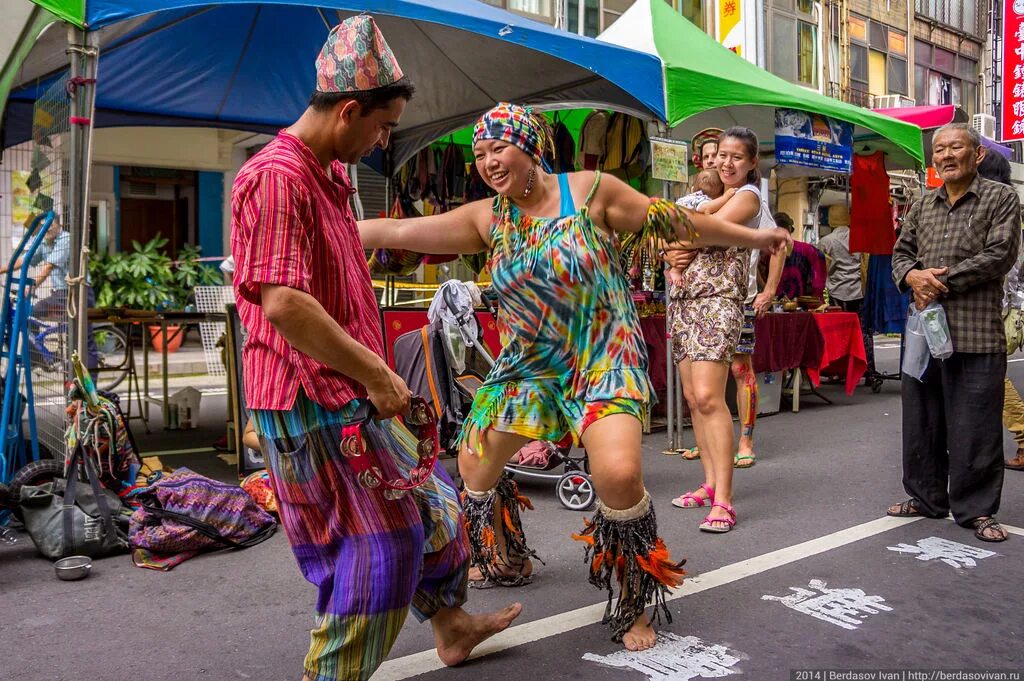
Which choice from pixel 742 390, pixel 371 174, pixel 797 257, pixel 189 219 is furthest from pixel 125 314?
pixel 189 219

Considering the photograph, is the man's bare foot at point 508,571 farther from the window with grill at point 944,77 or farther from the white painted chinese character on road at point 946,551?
the window with grill at point 944,77

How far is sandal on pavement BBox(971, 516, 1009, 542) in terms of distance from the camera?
163 inches

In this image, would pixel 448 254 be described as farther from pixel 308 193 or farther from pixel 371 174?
pixel 371 174

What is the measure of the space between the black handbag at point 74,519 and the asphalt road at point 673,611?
92 mm

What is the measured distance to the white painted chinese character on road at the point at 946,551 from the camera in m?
3.86

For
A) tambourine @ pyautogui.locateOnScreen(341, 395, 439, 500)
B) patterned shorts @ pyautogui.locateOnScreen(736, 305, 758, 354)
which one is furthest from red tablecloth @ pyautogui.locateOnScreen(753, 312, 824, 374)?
tambourine @ pyautogui.locateOnScreen(341, 395, 439, 500)

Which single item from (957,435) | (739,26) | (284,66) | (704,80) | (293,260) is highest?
(739,26)

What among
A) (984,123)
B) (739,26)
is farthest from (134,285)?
(984,123)

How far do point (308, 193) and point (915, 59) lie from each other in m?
30.3

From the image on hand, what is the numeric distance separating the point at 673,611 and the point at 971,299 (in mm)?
2249

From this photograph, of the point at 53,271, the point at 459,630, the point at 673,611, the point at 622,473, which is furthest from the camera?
the point at 53,271

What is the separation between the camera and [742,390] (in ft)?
20.4

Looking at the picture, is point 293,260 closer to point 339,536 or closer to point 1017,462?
point 339,536

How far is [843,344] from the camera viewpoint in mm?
9180
